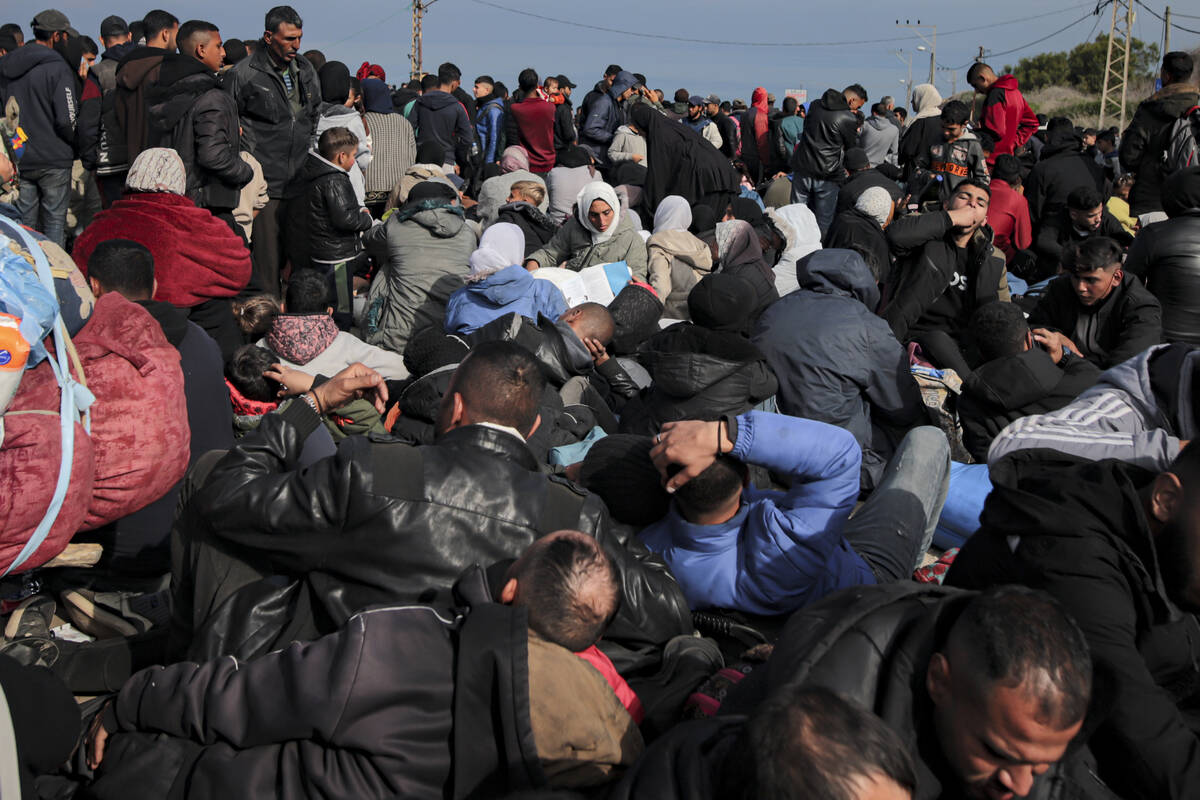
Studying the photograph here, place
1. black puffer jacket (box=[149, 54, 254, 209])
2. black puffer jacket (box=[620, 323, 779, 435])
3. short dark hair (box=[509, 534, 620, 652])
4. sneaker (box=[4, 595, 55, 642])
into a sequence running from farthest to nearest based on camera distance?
black puffer jacket (box=[149, 54, 254, 209]) < black puffer jacket (box=[620, 323, 779, 435]) < sneaker (box=[4, 595, 55, 642]) < short dark hair (box=[509, 534, 620, 652])

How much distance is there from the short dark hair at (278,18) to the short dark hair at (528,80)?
3.96 m

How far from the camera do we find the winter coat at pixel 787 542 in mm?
3004

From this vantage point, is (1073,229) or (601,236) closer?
(601,236)

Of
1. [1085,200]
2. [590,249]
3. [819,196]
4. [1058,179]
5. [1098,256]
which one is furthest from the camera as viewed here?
[819,196]

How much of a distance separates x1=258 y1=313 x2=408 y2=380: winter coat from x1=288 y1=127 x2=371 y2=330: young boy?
1997mm

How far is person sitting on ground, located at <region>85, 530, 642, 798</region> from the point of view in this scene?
1.87 meters

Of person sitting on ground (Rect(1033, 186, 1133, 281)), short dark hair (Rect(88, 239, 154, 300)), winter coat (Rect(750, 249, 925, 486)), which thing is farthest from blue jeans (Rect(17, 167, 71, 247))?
person sitting on ground (Rect(1033, 186, 1133, 281))

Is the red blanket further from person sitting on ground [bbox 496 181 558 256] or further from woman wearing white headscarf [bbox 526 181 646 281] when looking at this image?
person sitting on ground [bbox 496 181 558 256]

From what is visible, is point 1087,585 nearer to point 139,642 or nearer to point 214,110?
point 139,642

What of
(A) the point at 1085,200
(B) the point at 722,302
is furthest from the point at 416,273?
(A) the point at 1085,200

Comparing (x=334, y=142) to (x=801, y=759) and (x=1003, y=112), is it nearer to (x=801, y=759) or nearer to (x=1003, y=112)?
(x=801, y=759)

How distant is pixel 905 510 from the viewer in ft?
11.9

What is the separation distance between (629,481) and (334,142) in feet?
13.9

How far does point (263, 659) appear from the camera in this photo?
203cm
